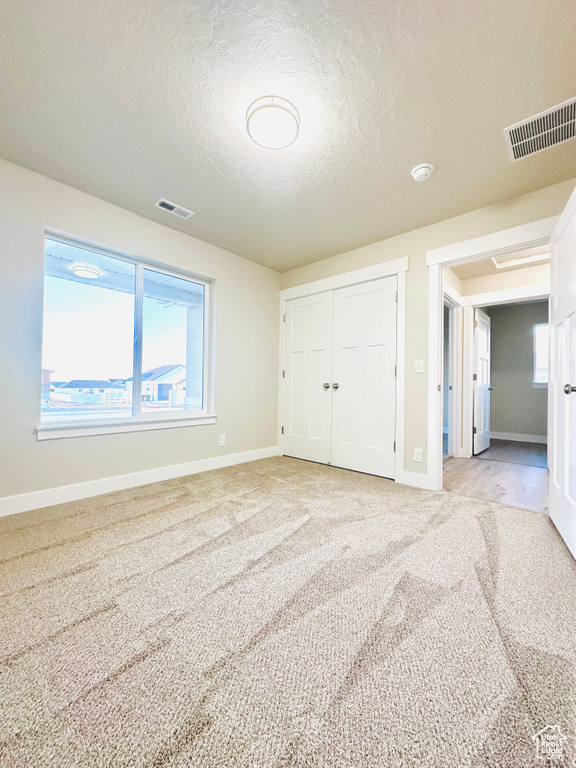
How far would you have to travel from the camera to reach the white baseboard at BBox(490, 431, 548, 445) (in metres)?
5.69

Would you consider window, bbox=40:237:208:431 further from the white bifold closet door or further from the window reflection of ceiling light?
the window reflection of ceiling light

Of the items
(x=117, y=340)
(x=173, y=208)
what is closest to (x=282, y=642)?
(x=117, y=340)

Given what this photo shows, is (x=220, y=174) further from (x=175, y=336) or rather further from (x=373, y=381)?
(x=373, y=381)

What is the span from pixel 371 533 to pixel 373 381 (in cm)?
169

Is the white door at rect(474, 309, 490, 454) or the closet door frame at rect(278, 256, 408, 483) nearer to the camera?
the closet door frame at rect(278, 256, 408, 483)

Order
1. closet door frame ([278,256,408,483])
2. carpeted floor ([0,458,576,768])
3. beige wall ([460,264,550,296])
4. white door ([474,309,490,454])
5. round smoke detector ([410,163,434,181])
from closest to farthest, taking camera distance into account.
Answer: carpeted floor ([0,458,576,768]), round smoke detector ([410,163,434,181]), closet door frame ([278,256,408,483]), beige wall ([460,264,550,296]), white door ([474,309,490,454])

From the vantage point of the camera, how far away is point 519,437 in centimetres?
590

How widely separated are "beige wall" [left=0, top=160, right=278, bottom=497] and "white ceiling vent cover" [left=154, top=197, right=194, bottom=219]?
0.31 metres

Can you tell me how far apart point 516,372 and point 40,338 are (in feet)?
23.5

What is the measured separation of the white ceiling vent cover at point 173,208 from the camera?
8.62 feet

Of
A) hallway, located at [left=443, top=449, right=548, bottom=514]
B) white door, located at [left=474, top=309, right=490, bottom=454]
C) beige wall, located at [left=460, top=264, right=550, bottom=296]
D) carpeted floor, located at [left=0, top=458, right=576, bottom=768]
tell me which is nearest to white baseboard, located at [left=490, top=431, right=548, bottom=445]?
white door, located at [left=474, top=309, right=490, bottom=454]

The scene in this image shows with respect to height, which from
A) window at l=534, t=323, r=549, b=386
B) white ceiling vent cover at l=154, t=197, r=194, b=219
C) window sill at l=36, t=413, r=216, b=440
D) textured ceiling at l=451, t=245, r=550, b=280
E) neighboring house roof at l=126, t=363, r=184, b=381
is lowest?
window sill at l=36, t=413, r=216, b=440

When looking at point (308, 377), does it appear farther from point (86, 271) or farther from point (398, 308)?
point (86, 271)

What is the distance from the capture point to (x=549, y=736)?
32.0 inches
